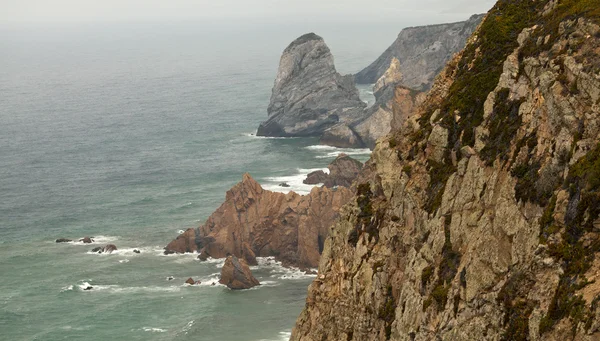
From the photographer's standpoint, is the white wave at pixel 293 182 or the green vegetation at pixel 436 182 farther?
the white wave at pixel 293 182

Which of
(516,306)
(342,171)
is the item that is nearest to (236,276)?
(342,171)

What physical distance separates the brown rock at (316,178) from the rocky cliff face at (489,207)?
10647 centimetres

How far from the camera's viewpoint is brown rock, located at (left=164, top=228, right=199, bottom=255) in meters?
126

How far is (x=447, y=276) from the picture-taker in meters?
41.0

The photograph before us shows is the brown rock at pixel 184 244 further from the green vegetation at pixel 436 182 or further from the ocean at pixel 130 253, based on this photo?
the green vegetation at pixel 436 182

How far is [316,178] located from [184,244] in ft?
127

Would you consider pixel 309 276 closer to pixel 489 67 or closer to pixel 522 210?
pixel 489 67

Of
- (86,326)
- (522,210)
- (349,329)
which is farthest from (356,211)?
(86,326)

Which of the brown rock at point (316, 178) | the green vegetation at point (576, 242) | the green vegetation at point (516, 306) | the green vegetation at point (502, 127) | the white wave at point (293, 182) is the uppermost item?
the green vegetation at point (502, 127)

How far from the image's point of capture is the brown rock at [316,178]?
523 feet

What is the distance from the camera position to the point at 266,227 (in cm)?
12481

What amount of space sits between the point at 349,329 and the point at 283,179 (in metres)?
119

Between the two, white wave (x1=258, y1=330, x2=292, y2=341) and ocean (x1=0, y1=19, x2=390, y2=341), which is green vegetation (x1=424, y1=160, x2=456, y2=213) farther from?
ocean (x1=0, y1=19, x2=390, y2=341)

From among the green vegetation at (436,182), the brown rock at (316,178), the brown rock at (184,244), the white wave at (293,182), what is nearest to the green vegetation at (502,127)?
the green vegetation at (436,182)
